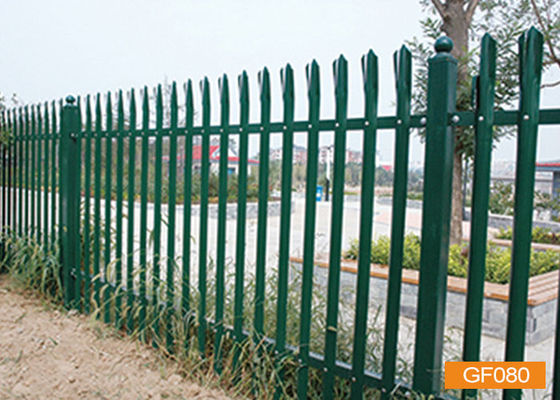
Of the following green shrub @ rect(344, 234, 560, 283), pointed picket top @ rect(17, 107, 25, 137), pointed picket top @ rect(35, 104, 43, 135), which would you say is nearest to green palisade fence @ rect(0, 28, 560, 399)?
pointed picket top @ rect(35, 104, 43, 135)

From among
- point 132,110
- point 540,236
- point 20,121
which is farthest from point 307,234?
point 540,236

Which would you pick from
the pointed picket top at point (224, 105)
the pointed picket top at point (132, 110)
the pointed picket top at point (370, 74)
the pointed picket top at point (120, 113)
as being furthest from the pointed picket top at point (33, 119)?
the pointed picket top at point (370, 74)

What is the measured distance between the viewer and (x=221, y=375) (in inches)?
115

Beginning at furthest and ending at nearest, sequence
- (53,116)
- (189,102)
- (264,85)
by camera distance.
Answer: (53,116) → (189,102) → (264,85)

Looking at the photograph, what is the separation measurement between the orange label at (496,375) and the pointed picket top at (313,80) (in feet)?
4.74

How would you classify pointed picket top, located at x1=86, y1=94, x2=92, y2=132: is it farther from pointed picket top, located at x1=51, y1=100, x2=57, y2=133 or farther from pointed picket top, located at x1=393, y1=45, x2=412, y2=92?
pointed picket top, located at x1=393, y1=45, x2=412, y2=92

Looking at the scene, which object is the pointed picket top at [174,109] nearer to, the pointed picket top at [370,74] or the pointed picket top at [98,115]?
the pointed picket top at [98,115]

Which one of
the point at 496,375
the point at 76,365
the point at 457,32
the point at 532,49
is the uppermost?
the point at 457,32

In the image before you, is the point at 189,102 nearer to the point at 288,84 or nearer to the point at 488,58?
the point at 288,84

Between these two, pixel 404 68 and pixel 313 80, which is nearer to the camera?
pixel 404 68

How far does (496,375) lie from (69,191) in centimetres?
366

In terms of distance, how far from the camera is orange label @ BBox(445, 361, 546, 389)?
198 cm

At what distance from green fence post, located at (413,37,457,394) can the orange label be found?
113 mm

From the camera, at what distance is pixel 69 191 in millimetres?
4348
